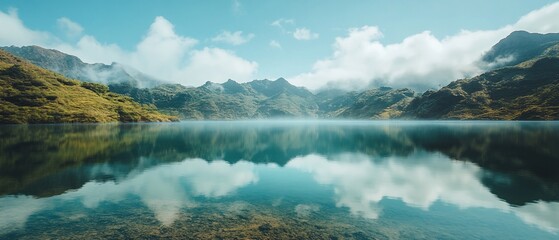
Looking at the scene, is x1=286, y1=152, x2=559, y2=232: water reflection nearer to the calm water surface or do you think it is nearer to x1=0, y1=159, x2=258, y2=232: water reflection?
the calm water surface

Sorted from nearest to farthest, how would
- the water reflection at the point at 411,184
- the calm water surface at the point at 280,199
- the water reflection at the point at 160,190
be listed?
the calm water surface at the point at 280,199 → the water reflection at the point at 160,190 → the water reflection at the point at 411,184

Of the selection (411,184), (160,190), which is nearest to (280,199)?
(160,190)

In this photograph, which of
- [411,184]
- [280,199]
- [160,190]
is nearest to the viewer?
[280,199]

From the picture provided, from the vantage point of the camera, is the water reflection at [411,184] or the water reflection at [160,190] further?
the water reflection at [411,184]

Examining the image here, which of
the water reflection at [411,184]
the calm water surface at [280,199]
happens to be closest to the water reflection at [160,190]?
the calm water surface at [280,199]

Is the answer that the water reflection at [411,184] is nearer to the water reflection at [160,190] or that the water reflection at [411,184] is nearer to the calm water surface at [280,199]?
the calm water surface at [280,199]

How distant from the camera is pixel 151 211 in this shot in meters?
31.4

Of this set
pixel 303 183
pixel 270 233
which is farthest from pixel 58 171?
pixel 270 233

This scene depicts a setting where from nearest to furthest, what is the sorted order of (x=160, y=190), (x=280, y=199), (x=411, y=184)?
1. (x=280, y=199)
2. (x=160, y=190)
3. (x=411, y=184)

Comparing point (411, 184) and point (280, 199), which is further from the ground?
point (411, 184)

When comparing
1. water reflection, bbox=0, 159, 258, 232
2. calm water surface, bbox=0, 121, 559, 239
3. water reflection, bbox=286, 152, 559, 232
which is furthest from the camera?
water reflection, bbox=286, 152, 559, 232

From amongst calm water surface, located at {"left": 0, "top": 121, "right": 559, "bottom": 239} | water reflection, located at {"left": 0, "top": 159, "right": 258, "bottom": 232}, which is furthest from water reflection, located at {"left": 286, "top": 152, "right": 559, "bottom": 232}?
water reflection, located at {"left": 0, "top": 159, "right": 258, "bottom": 232}

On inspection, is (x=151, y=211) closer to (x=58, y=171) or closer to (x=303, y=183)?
(x=303, y=183)

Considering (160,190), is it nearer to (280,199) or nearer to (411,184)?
(280,199)
